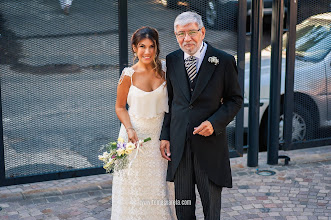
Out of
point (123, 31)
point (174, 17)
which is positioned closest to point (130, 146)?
point (123, 31)

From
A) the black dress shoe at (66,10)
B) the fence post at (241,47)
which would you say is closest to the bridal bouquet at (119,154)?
the black dress shoe at (66,10)

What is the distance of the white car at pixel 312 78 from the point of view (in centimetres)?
610

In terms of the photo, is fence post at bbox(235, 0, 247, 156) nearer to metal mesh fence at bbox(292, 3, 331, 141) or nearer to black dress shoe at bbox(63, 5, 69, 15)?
metal mesh fence at bbox(292, 3, 331, 141)

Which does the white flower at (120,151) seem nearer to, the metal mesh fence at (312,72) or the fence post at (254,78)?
the fence post at (254,78)

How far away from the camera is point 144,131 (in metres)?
3.96

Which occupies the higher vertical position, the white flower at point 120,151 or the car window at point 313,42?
the car window at point 313,42

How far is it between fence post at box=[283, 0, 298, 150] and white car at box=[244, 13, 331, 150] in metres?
0.10

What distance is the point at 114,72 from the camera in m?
5.32

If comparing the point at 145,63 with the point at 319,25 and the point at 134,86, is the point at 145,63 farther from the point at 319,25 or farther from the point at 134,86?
the point at 319,25

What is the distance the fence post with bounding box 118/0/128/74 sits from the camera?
5184mm

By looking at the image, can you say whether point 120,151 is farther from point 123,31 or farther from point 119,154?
point 123,31

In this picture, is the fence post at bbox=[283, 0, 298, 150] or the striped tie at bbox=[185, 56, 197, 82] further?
the fence post at bbox=[283, 0, 298, 150]

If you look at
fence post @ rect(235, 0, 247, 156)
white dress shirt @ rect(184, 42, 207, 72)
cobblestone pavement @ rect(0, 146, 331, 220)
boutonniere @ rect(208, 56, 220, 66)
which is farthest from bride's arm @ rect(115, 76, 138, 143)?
fence post @ rect(235, 0, 247, 156)

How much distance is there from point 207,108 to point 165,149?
518 millimetres
